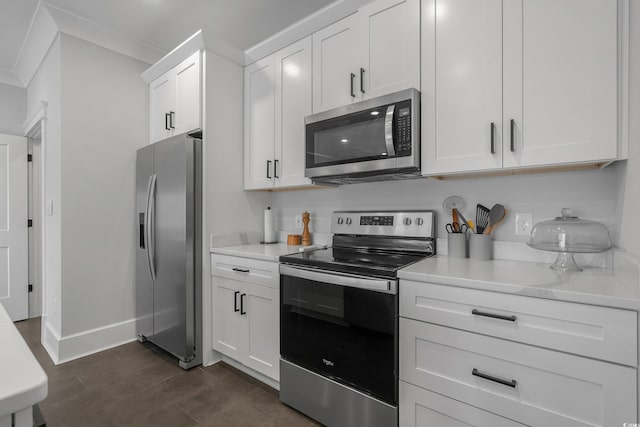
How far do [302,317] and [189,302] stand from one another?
1019mm

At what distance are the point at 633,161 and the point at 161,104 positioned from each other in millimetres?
3248

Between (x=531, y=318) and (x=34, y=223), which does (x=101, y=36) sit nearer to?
(x=34, y=223)

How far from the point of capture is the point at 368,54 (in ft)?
6.17

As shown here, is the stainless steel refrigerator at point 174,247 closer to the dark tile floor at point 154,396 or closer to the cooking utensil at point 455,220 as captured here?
the dark tile floor at point 154,396

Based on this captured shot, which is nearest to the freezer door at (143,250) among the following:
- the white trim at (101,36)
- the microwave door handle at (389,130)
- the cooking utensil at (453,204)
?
the white trim at (101,36)

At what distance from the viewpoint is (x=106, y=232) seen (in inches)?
Result: 109

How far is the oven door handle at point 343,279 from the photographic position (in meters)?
1.44

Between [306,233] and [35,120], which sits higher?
[35,120]

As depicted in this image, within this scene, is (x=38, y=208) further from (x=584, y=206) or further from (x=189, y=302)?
(x=584, y=206)

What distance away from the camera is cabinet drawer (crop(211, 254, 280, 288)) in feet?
6.50

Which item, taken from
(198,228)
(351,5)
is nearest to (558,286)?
(351,5)

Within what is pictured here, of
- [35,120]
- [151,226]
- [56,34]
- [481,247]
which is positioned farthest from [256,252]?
[35,120]

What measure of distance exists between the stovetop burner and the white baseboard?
1970 millimetres

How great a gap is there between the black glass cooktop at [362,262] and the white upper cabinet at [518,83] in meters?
0.52
